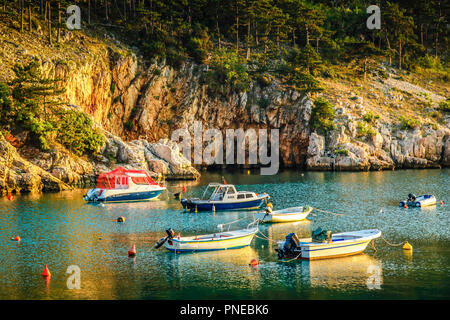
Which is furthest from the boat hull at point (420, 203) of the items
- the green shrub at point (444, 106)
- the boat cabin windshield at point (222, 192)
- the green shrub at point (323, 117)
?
the green shrub at point (444, 106)

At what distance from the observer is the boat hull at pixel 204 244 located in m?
34.2

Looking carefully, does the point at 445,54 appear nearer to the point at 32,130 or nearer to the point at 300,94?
the point at 300,94

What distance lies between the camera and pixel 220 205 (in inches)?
2058

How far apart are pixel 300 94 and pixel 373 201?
49.9m

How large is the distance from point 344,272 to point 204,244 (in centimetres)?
976

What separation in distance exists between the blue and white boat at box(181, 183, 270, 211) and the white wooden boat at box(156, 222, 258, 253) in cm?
1597

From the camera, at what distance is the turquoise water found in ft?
87.4

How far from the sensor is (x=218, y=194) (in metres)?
53.0

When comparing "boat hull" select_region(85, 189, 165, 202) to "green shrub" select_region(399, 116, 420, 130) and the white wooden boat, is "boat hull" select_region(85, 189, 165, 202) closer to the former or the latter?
the white wooden boat

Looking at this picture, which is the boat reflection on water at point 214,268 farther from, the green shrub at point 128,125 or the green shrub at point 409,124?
the green shrub at point 409,124

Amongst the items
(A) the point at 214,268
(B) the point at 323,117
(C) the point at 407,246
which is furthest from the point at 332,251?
(B) the point at 323,117

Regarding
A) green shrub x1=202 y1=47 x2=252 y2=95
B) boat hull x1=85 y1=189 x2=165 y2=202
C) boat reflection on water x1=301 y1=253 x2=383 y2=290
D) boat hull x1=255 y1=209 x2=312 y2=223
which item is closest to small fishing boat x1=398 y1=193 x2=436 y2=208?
boat hull x1=255 y1=209 x2=312 y2=223

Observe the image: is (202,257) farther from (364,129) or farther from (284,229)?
(364,129)
